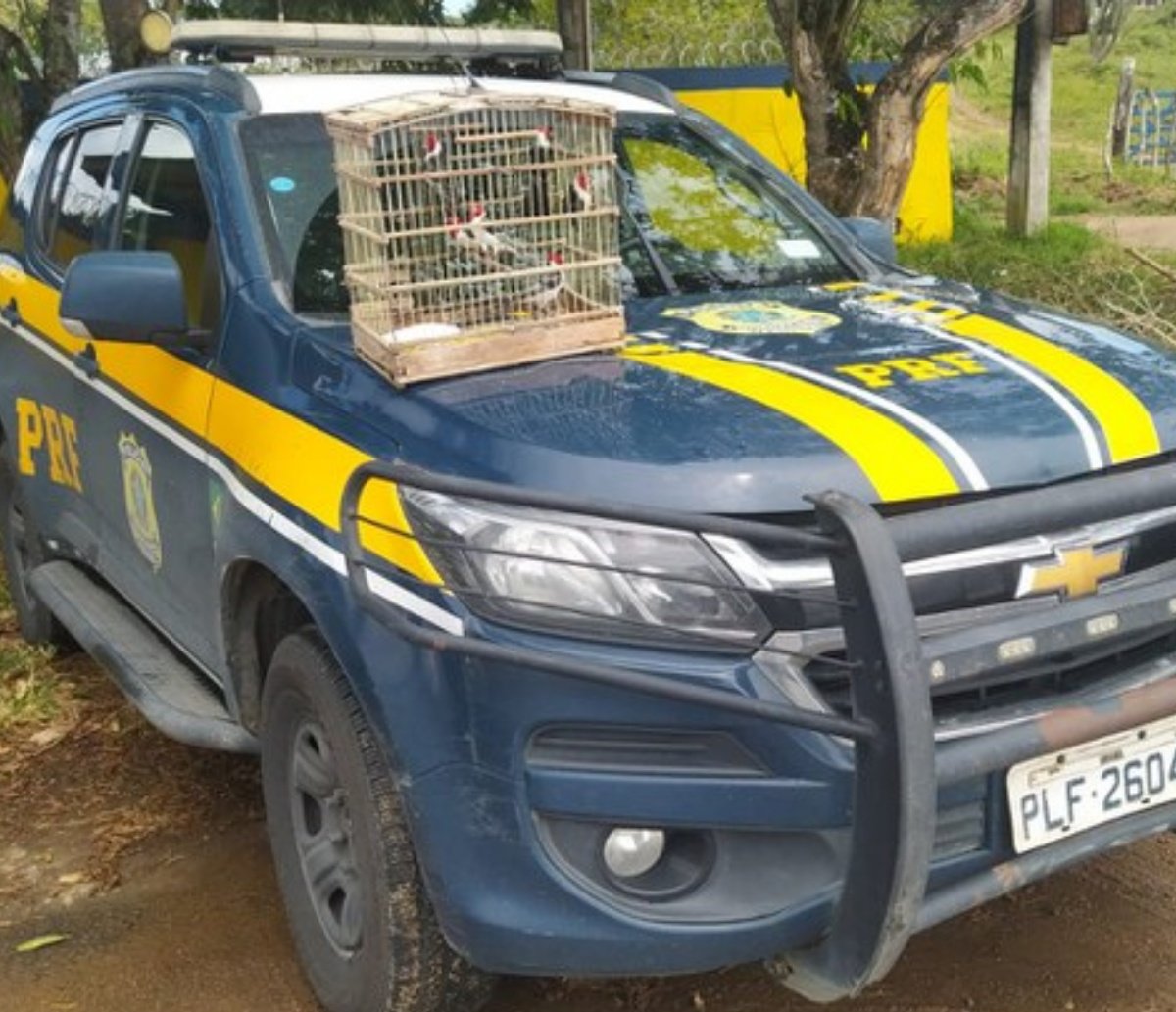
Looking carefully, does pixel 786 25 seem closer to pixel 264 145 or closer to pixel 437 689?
pixel 264 145

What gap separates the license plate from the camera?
8.25 ft

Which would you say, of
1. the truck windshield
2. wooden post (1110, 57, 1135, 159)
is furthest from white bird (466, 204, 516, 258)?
wooden post (1110, 57, 1135, 159)

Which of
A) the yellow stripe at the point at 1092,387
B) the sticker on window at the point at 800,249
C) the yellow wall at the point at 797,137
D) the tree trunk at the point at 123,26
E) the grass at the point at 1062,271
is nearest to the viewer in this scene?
the yellow stripe at the point at 1092,387

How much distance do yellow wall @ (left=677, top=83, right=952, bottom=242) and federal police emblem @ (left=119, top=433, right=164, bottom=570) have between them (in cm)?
780

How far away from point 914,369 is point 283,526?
3.99ft

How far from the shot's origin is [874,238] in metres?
4.22

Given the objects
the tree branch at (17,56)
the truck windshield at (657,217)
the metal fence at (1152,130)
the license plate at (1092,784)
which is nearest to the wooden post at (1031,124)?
the tree branch at (17,56)

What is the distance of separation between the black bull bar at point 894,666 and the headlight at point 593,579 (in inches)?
2.6

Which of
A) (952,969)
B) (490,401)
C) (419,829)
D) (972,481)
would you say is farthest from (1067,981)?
(490,401)

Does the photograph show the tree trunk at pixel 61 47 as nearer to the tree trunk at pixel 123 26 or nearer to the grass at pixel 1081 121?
the tree trunk at pixel 123 26

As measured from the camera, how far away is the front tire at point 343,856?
8.79 feet

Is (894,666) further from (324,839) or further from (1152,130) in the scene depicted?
(1152,130)

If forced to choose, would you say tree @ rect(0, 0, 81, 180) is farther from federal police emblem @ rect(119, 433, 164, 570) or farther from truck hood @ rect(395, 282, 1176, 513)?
truck hood @ rect(395, 282, 1176, 513)

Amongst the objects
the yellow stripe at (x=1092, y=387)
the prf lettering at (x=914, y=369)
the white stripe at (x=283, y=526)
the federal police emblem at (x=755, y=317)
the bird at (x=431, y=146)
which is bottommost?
the white stripe at (x=283, y=526)
